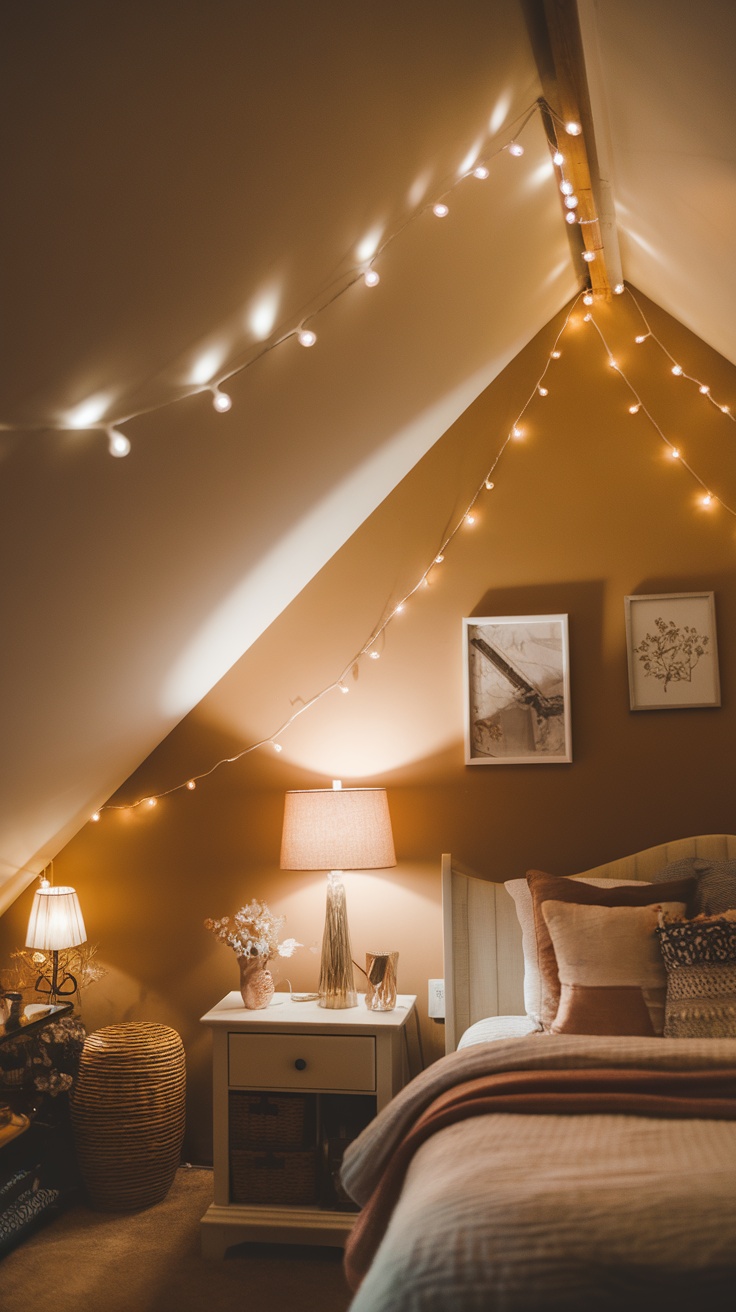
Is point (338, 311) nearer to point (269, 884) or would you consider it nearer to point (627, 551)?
point (627, 551)

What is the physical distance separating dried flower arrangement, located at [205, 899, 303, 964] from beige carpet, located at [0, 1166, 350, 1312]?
0.78 meters

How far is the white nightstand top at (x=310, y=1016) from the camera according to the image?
277cm

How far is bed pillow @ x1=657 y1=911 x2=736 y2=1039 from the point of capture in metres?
2.23

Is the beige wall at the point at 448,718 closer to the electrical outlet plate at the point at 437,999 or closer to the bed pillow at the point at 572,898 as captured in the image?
the electrical outlet plate at the point at 437,999

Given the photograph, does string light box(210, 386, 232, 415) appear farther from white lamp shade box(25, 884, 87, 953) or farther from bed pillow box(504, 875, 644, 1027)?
white lamp shade box(25, 884, 87, 953)

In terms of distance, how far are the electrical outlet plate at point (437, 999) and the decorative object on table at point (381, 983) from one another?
10.0 inches

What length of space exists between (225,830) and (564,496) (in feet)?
5.36

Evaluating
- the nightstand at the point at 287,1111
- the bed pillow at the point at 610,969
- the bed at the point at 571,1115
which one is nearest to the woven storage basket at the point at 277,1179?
the nightstand at the point at 287,1111

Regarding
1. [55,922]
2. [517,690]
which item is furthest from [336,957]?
[517,690]

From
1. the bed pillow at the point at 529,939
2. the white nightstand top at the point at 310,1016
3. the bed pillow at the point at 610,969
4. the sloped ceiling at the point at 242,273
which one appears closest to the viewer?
the sloped ceiling at the point at 242,273

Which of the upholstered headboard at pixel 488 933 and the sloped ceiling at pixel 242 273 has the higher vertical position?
the sloped ceiling at pixel 242 273

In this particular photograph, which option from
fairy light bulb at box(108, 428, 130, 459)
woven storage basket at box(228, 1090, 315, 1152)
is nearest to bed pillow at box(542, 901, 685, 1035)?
woven storage basket at box(228, 1090, 315, 1152)

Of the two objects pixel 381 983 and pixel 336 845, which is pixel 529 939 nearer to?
pixel 381 983

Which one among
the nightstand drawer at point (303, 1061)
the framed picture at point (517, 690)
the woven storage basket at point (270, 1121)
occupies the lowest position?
the woven storage basket at point (270, 1121)
